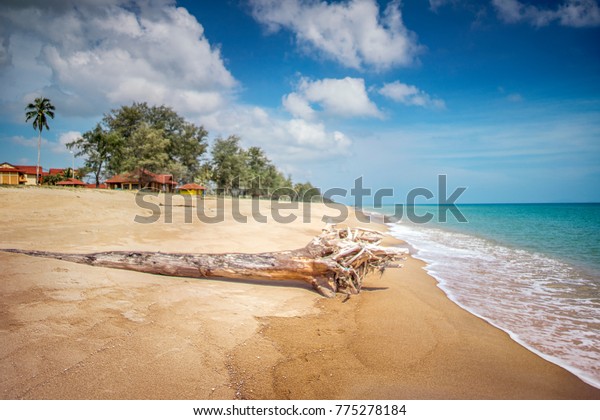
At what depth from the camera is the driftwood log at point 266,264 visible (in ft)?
21.5

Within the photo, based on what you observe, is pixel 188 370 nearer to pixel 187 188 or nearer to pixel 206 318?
pixel 206 318

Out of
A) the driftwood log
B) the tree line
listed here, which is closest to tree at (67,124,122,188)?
the tree line

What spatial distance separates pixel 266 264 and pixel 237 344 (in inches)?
113

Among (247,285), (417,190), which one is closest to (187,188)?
(417,190)

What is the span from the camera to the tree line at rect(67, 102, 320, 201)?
45438 mm

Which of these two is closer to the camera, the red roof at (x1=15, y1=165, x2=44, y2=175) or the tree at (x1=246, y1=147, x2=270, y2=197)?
the red roof at (x1=15, y1=165, x2=44, y2=175)

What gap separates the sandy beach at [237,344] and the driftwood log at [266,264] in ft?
1.03

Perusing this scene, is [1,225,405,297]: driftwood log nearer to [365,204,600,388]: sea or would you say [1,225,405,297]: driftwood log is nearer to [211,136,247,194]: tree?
[365,204,600,388]: sea

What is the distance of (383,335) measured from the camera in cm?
472

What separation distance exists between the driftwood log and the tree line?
42712 mm

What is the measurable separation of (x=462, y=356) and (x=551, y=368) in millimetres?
1235

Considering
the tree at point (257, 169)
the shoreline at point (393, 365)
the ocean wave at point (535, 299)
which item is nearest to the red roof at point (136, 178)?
the tree at point (257, 169)

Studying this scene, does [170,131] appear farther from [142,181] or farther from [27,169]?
[27,169]
